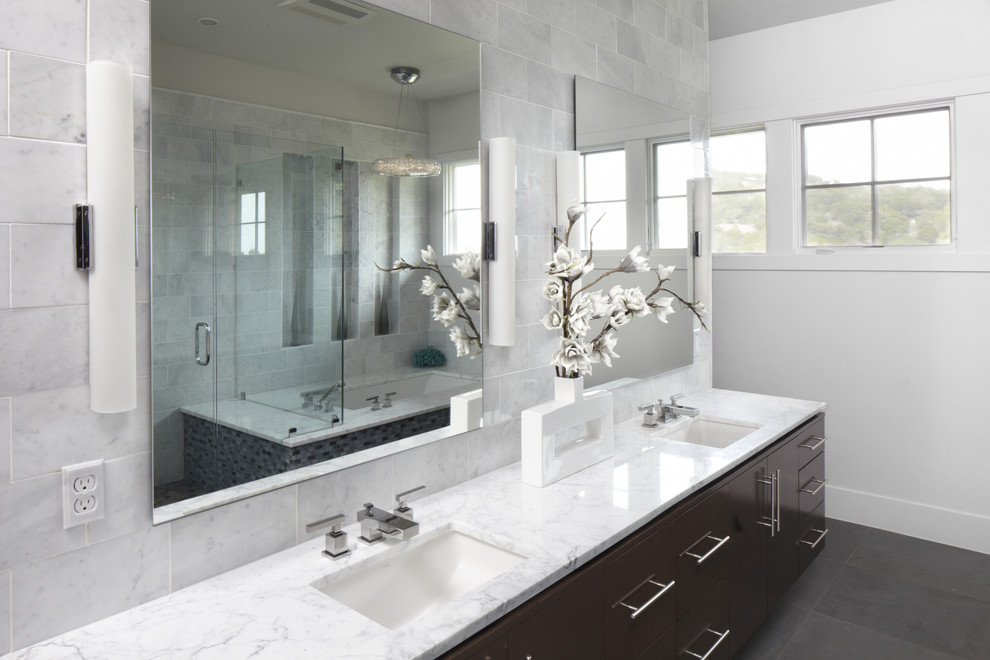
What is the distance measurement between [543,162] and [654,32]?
114cm

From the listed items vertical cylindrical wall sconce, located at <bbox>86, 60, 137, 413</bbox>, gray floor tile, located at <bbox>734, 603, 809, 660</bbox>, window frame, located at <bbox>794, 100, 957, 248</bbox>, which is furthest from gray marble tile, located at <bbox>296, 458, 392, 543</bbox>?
window frame, located at <bbox>794, 100, 957, 248</bbox>

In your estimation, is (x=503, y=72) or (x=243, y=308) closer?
(x=243, y=308)

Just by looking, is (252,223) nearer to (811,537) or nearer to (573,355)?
(573,355)

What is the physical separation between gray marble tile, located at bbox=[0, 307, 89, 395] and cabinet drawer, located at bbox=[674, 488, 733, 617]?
5.02 feet

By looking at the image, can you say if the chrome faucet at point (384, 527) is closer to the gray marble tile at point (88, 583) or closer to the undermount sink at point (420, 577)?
the undermount sink at point (420, 577)

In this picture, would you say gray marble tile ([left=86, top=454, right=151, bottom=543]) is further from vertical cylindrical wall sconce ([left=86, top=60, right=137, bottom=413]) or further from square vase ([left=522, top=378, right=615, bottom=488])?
square vase ([left=522, top=378, right=615, bottom=488])

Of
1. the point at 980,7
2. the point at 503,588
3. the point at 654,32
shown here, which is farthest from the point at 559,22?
the point at 980,7

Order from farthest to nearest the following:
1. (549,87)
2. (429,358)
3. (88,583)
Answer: (549,87) → (429,358) → (88,583)

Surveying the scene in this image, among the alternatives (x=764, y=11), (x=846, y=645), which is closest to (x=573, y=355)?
(x=846, y=645)

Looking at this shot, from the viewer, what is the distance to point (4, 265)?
1.13 m

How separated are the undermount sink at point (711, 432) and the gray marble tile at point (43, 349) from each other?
206 cm

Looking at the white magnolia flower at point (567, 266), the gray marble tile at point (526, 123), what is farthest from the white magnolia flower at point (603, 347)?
the gray marble tile at point (526, 123)

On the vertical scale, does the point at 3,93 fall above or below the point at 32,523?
above

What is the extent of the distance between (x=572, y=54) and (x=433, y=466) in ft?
5.18
